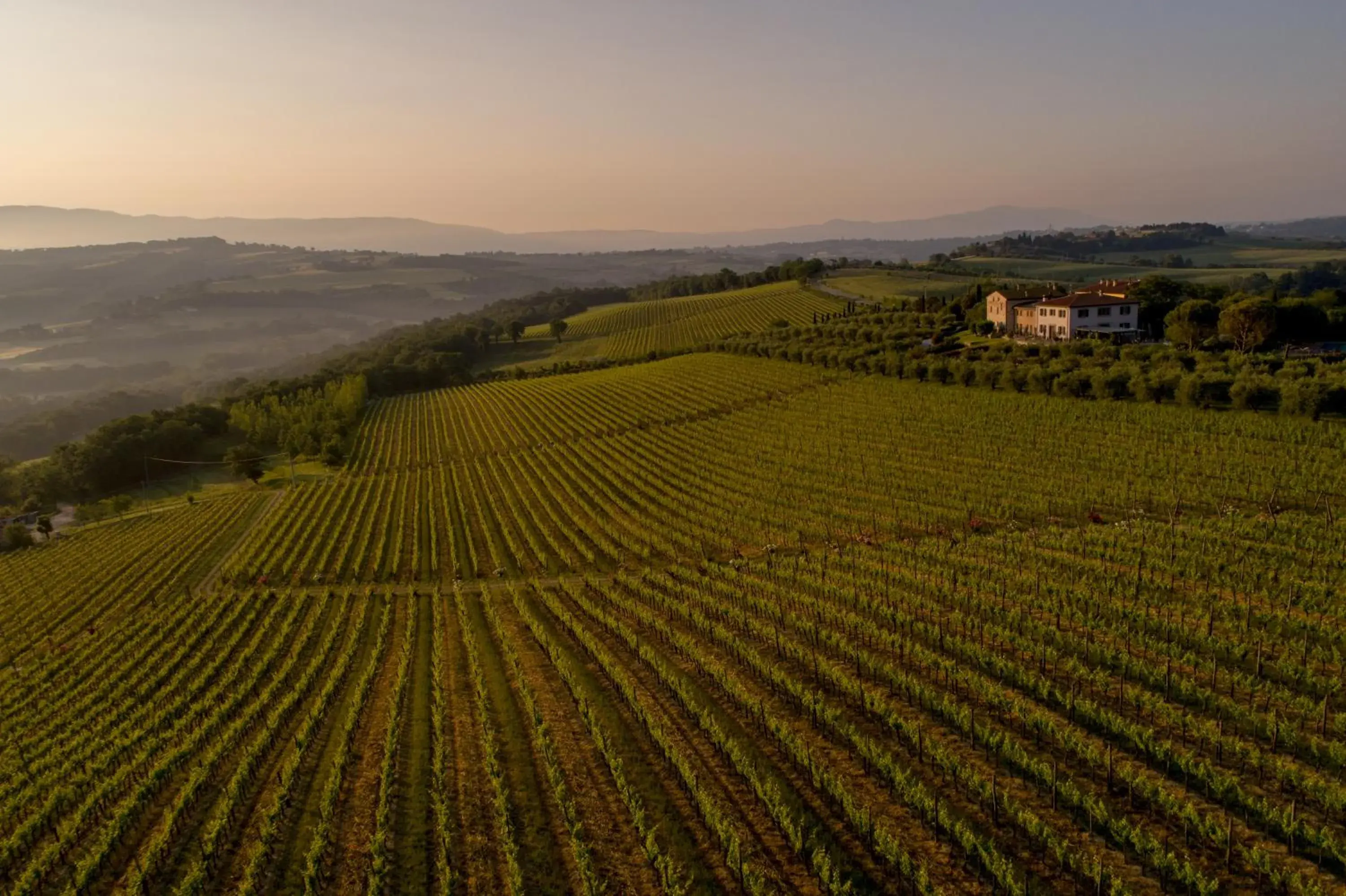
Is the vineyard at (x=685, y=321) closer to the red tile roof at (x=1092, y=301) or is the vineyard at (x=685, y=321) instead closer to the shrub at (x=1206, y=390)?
the red tile roof at (x=1092, y=301)

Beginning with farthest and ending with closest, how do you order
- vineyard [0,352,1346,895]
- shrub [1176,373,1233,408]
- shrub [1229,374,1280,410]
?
shrub [1176,373,1233,408], shrub [1229,374,1280,410], vineyard [0,352,1346,895]

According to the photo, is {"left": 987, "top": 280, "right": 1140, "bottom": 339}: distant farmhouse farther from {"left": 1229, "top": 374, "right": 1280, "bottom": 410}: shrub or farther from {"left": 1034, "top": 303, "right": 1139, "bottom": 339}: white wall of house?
{"left": 1229, "top": 374, "right": 1280, "bottom": 410}: shrub

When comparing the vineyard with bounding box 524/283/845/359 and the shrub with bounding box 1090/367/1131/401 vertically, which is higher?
the vineyard with bounding box 524/283/845/359

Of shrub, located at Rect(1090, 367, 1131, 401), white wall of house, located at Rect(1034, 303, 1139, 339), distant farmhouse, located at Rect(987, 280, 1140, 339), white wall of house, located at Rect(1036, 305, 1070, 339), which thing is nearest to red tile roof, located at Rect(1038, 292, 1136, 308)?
distant farmhouse, located at Rect(987, 280, 1140, 339)

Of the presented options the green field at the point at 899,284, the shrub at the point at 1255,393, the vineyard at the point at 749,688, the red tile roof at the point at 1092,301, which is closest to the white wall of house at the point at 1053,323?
the red tile roof at the point at 1092,301

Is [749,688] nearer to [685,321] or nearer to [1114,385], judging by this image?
[1114,385]

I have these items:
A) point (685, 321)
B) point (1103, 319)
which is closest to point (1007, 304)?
point (1103, 319)

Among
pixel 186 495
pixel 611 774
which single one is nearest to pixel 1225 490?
pixel 611 774
